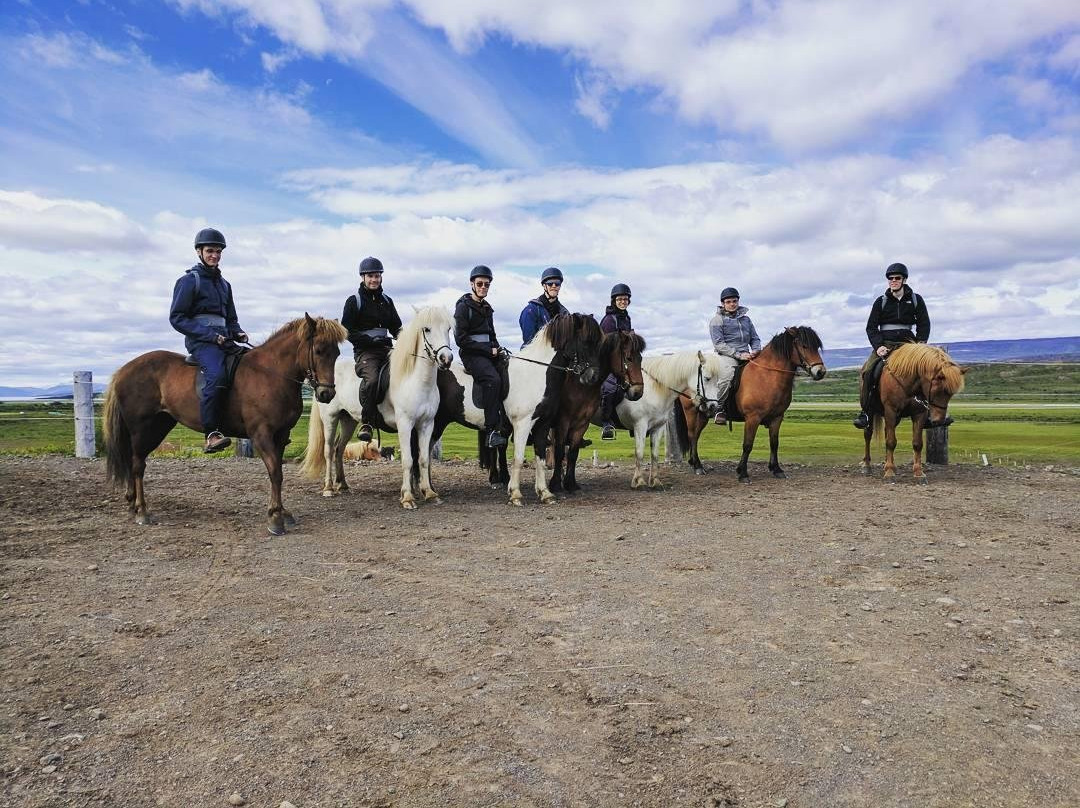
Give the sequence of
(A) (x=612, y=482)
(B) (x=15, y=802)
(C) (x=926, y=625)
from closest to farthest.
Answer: (B) (x=15, y=802) → (C) (x=926, y=625) → (A) (x=612, y=482)

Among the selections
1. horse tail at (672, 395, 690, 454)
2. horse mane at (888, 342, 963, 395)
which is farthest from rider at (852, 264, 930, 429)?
horse tail at (672, 395, 690, 454)

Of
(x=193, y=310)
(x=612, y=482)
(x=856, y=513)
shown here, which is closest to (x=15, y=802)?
(x=193, y=310)

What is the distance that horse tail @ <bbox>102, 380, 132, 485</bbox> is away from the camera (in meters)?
8.19

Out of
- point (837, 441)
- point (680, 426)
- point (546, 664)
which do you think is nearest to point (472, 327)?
point (680, 426)

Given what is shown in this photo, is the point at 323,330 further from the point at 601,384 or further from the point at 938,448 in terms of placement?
the point at 938,448

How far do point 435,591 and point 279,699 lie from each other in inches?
74.9

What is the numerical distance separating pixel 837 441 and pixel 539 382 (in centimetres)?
1337

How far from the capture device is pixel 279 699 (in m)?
3.52

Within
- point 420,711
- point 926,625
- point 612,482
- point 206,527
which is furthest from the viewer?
point 612,482

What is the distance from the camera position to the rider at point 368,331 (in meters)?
9.32

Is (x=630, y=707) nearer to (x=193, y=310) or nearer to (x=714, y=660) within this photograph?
(x=714, y=660)

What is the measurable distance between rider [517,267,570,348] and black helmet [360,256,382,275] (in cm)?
236

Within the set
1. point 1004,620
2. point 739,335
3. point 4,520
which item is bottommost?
point 1004,620

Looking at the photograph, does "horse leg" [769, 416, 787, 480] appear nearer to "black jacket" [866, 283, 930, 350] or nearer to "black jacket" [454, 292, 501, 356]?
"black jacket" [866, 283, 930, 350]
